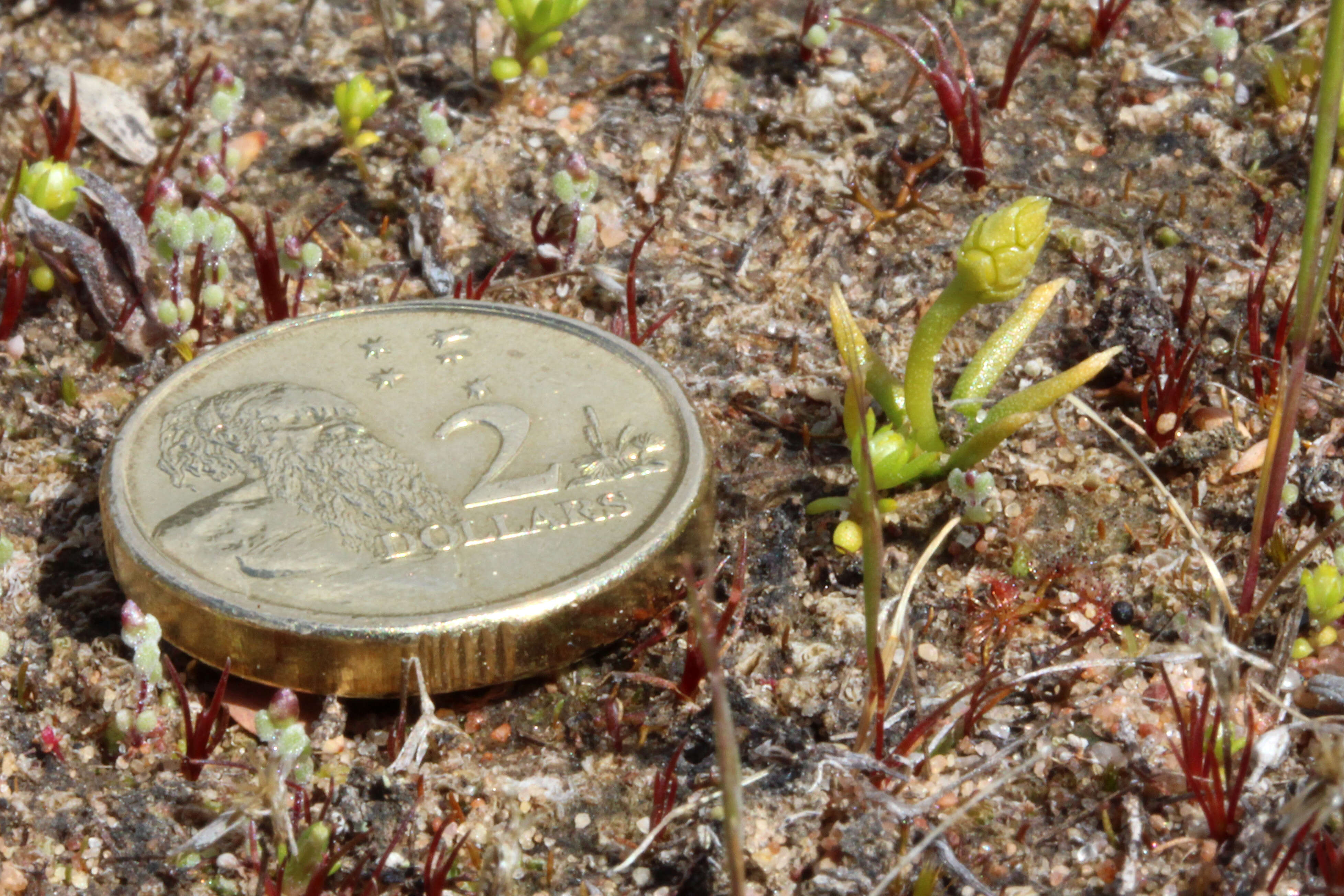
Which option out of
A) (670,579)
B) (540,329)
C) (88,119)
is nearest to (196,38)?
(88,119)

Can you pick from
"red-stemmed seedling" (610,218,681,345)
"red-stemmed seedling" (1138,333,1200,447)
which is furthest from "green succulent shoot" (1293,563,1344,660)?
"red-stemmed seedling" (610,218,681,345)

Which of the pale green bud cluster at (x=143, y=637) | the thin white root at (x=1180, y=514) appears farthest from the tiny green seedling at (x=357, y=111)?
the thin white root at (x=1180, y=514)

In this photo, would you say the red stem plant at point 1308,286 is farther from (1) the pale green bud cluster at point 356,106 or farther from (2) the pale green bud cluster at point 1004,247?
(1) the pale green bud cluster at point 356,106

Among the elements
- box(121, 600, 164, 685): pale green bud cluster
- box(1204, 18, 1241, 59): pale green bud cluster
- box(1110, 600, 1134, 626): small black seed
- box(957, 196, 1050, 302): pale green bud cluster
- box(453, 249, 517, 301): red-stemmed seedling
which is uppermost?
box(1204, 18, 1241, 59): pale green bud cluster

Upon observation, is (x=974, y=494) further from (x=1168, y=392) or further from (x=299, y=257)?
(x=299, y=257)

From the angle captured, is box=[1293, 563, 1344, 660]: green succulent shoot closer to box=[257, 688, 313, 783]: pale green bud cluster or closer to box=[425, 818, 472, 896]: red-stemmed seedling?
box=[425, 818, 472, 896]: red-stemmed seedling

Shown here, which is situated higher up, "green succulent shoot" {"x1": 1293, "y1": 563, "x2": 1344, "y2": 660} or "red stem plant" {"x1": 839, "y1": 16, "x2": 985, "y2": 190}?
"red stem plant" {"x1": 839, "y1": 16, "x2": 985, "y2": 190}

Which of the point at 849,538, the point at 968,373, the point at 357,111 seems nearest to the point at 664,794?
the point at 849,538
